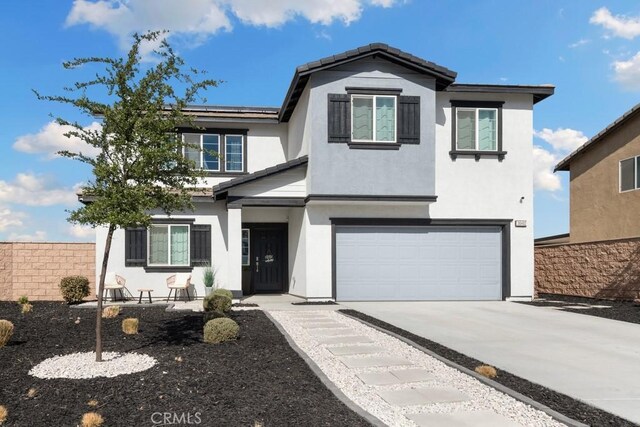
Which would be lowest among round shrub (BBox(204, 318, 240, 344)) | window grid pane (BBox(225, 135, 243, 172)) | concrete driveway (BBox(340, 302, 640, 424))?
concrete driveway (BBox(340, 302, 640, 424))

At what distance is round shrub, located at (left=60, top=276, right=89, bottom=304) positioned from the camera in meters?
16.0

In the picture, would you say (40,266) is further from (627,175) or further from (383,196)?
(627,175)

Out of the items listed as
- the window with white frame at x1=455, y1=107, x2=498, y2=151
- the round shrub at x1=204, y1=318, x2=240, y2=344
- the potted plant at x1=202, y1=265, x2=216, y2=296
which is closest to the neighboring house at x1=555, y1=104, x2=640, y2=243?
the window with white frame at x1=455, y1=107, x2=498, y2=151

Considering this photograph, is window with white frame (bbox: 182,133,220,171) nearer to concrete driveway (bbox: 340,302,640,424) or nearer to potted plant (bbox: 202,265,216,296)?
potted plant (bbox: 202,265,216,296)

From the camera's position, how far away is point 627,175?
1958 centimetres

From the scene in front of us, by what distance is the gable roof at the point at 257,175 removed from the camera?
15.5 m

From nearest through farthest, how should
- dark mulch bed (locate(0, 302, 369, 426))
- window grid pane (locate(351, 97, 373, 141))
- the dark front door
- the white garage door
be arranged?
dark mulch bed (locate(0, 302, 369, 426)) < window grid pane (locate(351, 97, 373, 141)) < the white garage door < the dark front door

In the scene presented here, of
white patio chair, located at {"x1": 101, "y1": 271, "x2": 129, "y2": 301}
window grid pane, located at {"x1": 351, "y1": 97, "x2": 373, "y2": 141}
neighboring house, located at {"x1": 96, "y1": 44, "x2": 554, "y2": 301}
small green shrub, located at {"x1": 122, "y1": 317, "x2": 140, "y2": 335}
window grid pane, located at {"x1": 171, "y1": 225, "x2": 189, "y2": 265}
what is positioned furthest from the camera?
window grid pane, located at {"x1": 171, "y1": 225, "x2": 189, "y2": 265}

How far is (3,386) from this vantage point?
6.41 meters

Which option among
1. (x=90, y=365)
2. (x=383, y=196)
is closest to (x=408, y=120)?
(x=383, y=196)

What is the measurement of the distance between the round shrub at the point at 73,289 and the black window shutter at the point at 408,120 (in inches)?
418

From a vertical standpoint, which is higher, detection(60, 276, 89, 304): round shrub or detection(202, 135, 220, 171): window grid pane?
detection(202, 135, 220, 171): window grid pane

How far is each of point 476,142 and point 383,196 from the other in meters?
3.86

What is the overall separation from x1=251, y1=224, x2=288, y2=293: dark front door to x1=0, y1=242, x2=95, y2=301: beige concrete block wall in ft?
17.6
